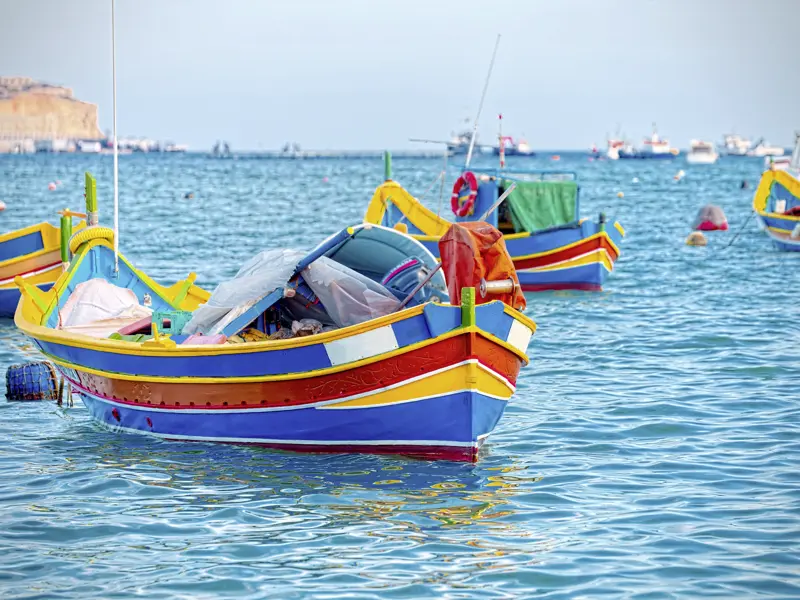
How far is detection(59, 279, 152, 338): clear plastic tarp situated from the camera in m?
15.0

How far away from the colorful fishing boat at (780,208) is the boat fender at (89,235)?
23656 mm

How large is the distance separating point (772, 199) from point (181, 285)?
84.7 feet

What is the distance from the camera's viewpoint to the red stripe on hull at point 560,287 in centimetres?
2578

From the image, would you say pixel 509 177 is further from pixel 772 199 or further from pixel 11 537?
pixel 11 537

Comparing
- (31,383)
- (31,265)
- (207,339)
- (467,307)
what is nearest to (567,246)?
(31,265)

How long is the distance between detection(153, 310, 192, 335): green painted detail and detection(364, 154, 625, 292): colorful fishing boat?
11.2 m

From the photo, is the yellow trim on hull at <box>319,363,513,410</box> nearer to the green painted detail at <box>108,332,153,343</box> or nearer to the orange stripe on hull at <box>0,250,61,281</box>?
the green painted detail at <box>108,332,153,343</box>

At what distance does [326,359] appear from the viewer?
36.1ft

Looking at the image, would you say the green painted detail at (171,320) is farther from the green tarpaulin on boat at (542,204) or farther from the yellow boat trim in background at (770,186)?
the yellow boat trim in background at (770,186)

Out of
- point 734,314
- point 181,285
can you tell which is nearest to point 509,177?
point 734,314

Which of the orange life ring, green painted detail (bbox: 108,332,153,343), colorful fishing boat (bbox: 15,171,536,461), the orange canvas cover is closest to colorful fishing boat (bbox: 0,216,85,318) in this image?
colorful fishing boat (bbox: 15,171,536,461)

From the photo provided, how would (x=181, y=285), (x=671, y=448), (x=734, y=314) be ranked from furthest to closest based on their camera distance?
(x=734, y=314), (x=181, y=285), (x=671, y=448)

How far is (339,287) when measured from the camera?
12.2 m

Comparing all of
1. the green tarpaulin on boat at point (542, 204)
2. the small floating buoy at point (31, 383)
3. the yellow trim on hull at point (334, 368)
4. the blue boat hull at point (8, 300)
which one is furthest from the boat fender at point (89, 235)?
the green tarpaulin on boat at point (542, 204)
